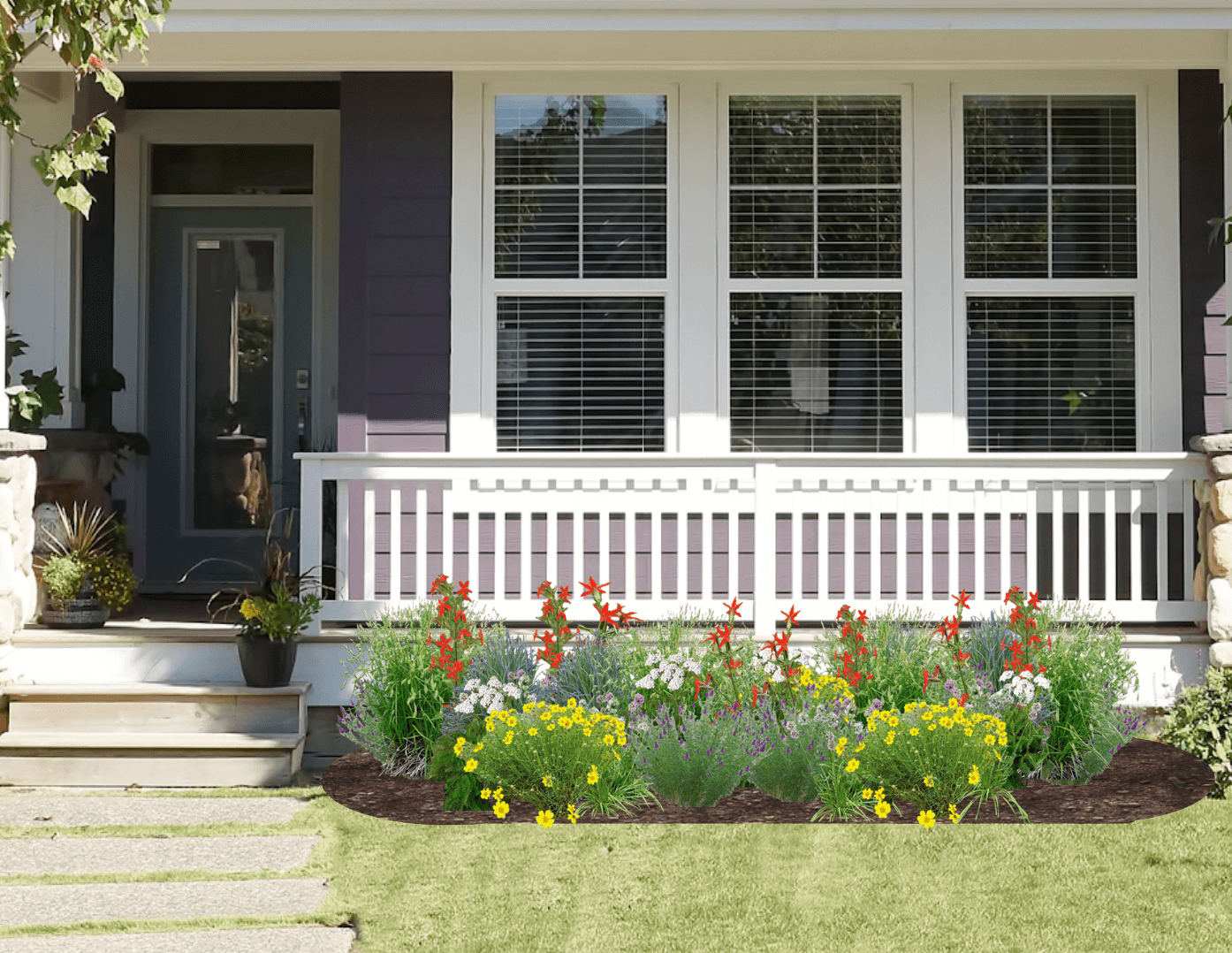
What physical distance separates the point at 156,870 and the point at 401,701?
1.00m

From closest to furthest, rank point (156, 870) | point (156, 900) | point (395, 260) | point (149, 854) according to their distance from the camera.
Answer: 1. point (156, 900)
2. point (156, 870)
3. point (149, 854)
4. point (395, 260)

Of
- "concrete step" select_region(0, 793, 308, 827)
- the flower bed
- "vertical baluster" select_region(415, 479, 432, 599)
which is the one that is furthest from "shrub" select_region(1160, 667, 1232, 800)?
"concrete step" select_region(0, 793, 308, 827)

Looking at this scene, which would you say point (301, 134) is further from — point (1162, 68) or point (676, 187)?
point (1162, 68)

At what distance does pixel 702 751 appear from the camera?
4.24 meters

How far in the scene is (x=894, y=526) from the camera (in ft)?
20.2

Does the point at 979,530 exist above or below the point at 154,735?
above

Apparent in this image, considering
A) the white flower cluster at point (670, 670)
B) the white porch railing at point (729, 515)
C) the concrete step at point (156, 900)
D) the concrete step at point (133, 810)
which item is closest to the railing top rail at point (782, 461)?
the white porch railing at point (729, 515)

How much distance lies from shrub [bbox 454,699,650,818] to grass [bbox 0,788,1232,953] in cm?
11

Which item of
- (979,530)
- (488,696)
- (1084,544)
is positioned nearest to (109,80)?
(488,696)

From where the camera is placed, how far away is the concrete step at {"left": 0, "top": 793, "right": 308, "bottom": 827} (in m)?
4.51

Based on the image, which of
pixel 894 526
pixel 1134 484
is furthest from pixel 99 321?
pixel 1134 484

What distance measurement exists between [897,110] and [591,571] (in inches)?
99.2

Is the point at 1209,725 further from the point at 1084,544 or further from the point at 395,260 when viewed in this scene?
the point at 395,260

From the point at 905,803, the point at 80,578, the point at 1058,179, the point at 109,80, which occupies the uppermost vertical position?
the point at 1058,179
